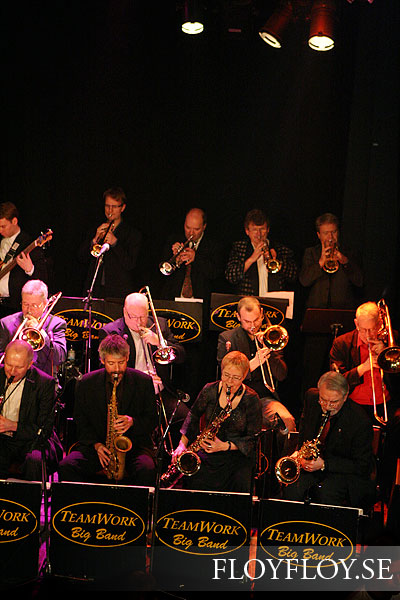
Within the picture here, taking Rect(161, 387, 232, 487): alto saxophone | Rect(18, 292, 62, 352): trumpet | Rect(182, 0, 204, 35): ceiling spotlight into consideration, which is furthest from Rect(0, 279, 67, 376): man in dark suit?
Rect(182, 0, 204, 35): ceiling spotlight

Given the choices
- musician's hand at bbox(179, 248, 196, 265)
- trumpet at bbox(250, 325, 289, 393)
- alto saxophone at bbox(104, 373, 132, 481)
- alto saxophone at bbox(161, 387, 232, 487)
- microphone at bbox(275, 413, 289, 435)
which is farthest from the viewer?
musician's hand at bbox(179, 248, 196, 265)

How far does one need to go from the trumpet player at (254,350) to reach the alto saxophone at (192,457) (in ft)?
2.69

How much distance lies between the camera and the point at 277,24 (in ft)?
22.3

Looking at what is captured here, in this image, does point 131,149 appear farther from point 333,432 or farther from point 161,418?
point 333,432

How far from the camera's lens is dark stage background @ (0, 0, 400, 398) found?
7910mm

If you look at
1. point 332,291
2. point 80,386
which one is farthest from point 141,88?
point 80,386

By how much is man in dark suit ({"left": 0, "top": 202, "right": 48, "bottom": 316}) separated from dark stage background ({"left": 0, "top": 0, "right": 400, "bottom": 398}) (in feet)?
2.47

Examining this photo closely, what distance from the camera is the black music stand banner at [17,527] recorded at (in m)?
4.66

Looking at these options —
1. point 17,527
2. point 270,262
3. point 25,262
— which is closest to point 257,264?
point 270,262

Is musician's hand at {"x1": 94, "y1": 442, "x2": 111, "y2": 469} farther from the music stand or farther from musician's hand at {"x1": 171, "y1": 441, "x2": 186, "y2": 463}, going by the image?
the music stand

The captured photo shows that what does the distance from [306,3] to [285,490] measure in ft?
13.8

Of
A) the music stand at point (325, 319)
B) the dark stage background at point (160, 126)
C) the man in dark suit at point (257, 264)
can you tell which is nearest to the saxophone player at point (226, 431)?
the music stand at point (325, 319)

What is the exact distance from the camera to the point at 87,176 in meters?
8.09

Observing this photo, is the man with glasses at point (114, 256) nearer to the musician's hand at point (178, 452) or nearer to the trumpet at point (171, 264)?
the trumpet at point (171, 264)
